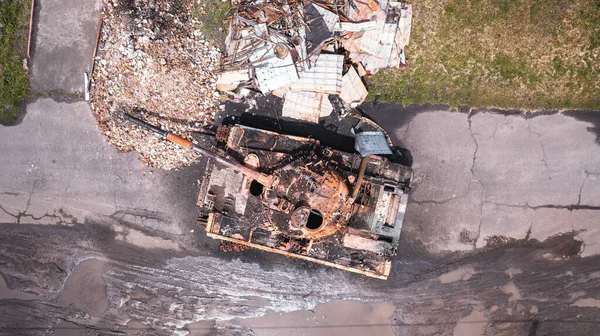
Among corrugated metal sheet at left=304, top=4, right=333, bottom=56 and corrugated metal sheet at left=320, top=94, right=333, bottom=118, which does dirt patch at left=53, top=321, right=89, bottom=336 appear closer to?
corrugated metal sheet at left=320, top=94, right=333, bottom=118

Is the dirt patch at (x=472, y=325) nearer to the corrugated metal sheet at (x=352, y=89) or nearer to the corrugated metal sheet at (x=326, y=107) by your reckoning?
the corrugated metal sheet at (x=352, y=89)

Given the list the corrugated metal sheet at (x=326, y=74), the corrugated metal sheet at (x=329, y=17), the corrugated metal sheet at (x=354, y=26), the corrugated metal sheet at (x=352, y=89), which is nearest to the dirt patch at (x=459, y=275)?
the corrugated metal sheet at (x=352, y=89)

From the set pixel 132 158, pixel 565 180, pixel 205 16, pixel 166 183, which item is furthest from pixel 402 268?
pixel 205 16

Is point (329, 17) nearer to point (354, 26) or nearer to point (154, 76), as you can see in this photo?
point (354, 26)

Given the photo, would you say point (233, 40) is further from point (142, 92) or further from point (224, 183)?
point (224, 183)

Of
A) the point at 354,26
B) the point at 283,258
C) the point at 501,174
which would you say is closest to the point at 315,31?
the point at 354,26

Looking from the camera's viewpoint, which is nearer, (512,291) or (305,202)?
(305,202)
